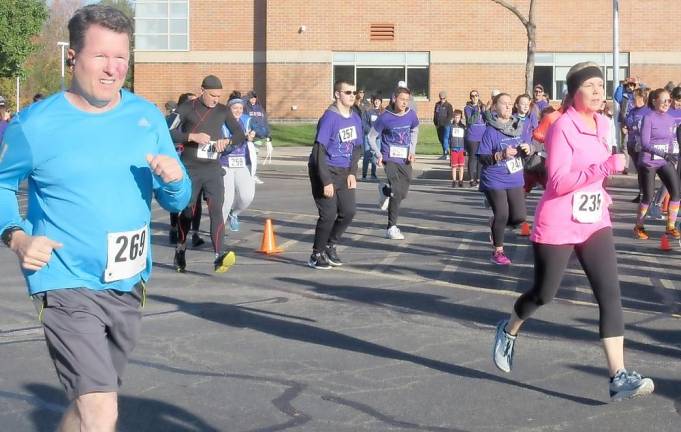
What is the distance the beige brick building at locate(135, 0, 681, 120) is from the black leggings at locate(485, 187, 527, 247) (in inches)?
1217

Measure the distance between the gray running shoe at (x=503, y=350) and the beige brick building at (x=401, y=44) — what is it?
36.3m

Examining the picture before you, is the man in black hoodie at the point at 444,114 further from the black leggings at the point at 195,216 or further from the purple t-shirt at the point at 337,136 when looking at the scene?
the purple t-shirt at the point at 337,136

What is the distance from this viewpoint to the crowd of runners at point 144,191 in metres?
4.33

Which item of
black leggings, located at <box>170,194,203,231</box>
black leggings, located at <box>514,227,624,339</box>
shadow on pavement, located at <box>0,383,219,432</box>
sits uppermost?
black leggings, located at <box>514,227,624,339</box>

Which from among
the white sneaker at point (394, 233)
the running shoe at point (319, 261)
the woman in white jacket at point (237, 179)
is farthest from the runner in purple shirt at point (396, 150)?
the running shoe at point (319, 261)

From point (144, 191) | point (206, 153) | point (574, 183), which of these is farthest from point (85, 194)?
point (206, 153)

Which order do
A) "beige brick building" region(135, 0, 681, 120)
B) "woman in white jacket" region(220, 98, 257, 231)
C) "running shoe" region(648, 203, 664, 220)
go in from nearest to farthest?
"woman in white jacket" region(220, 98, 257, 231) → "running shoe" region(648, 203, 664, 220) → "beige brick building" region(135, 0, 681, 120)

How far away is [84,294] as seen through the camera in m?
4.39

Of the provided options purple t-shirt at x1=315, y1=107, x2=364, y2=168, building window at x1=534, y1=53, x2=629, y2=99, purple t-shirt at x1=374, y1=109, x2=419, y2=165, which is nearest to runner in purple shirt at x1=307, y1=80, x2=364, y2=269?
purple t-shirt at x1=315, y1=107, x2=364, y2=168

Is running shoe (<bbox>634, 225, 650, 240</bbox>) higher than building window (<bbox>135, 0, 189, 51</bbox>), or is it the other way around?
building window (<bbox>135, 0, 189, 51</bbox>)

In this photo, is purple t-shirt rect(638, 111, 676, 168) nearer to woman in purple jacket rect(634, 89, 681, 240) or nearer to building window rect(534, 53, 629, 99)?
woman in purple jacket rect(634, 89, 681, 240)

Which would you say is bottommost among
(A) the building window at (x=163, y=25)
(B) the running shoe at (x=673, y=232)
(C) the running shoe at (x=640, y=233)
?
(C) the running shoe at (x=640, y=233)

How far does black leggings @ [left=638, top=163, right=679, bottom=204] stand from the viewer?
1410cm

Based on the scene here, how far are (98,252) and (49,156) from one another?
0.40 meters
